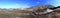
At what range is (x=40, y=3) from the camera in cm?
118

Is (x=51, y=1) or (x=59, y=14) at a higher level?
(x=51, y=1)

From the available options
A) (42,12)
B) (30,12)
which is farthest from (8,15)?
(42,12)

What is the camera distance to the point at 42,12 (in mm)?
1171

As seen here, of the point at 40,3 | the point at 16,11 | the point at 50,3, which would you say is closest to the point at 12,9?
the point at 16,11

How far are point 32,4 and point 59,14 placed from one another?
326 mm

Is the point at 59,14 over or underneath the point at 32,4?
underneath

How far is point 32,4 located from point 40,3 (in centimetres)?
9

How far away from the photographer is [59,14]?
116 cm

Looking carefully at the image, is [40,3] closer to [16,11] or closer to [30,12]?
[30,12]

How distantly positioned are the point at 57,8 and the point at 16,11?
469 mm

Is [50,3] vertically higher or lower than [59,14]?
higher

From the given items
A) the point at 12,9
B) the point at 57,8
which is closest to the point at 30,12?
the point at 12,9

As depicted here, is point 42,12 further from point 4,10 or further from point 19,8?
point 4,10

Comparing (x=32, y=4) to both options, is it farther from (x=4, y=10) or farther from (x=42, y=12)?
(x=4, y=10)
